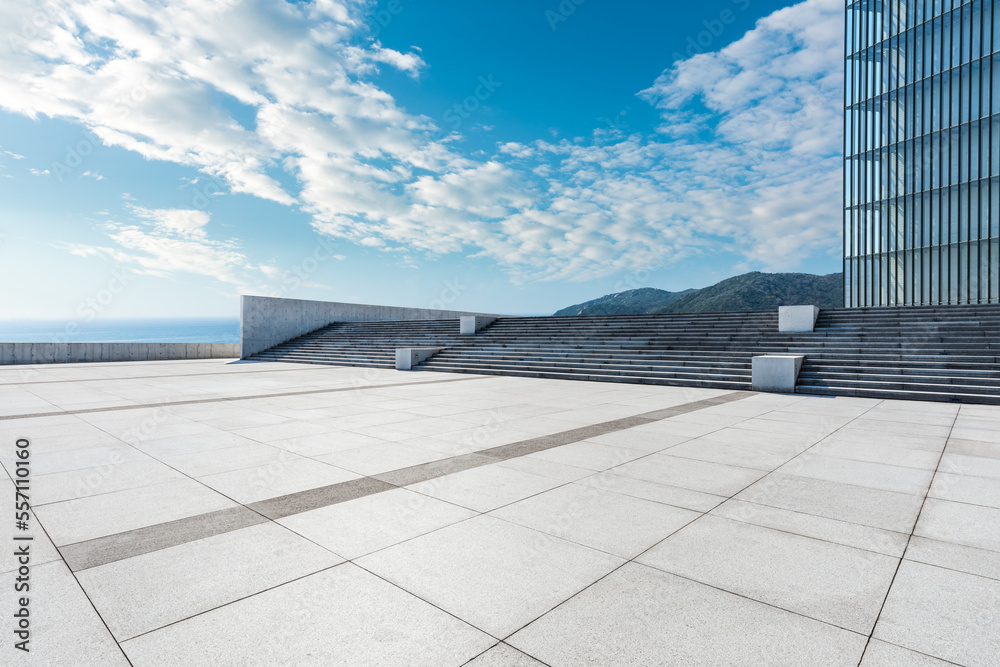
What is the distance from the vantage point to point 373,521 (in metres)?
4.34

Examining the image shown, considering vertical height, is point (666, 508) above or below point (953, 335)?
below

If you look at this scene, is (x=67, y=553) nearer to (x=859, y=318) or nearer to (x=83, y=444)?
(x=83, y=444)

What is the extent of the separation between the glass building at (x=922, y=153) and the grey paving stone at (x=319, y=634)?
43.7 m

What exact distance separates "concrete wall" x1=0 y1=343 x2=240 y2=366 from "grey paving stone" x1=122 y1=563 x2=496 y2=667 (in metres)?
28.2

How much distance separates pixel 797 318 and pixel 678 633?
1730 cm

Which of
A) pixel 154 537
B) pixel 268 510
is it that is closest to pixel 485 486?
pixel 268 510

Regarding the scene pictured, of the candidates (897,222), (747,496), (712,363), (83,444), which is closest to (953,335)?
(712,363)

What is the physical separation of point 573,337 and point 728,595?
60.6ft

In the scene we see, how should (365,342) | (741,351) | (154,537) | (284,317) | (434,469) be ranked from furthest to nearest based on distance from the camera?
1. (284,317)
2. (365,342)
3. (741,351)
4. (434,469)
5. (154,537)

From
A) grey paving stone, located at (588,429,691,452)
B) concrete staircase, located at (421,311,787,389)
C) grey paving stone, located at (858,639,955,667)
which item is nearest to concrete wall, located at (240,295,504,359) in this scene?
concrete staircase, located at (421,311,787,389)

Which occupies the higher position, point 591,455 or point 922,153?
point 922,153

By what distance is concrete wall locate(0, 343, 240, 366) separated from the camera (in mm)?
23062

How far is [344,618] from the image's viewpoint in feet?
9.39

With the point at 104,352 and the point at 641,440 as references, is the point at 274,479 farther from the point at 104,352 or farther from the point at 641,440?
the point at 104,352
